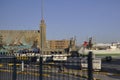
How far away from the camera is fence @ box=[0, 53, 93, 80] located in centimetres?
877

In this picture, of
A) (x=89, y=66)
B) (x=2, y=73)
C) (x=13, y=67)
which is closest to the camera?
(x=89, y=66)

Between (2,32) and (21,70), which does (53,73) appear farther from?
(2,32)

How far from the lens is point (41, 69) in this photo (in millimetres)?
9367

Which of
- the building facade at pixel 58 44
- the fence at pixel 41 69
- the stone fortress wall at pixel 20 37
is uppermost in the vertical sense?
the stone fortress wall at pixel 20 37

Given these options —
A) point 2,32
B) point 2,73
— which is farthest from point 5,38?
point 2,73

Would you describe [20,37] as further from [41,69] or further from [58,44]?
[41,69]

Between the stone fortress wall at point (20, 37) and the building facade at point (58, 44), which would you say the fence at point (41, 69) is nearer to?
the building facade at point (58, 44)

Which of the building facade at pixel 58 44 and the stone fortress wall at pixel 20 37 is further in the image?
the stone fortress wall at pixel 20 37

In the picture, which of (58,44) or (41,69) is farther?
(58,44)

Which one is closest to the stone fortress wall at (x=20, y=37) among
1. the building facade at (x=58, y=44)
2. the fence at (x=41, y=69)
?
the building facade at (x=58, y=44)

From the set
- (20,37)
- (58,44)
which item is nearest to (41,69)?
(58,44)

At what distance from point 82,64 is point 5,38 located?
129m

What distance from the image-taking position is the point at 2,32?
460 feet

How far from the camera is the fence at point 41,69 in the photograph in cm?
877
